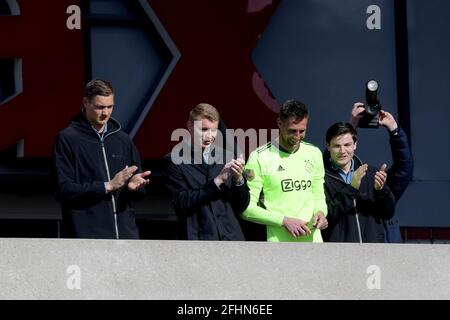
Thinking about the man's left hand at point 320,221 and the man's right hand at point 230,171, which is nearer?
the man's right hand at point 230,171

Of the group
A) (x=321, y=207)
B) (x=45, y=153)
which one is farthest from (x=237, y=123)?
(x=321, y=207)

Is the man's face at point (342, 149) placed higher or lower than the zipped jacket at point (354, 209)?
higher

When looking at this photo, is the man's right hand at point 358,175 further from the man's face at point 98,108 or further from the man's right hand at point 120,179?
the man's face at point 98,108

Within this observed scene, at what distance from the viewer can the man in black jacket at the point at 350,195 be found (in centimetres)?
1105

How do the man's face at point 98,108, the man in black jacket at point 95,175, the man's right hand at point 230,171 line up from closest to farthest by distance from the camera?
the man's right hand at point 230,171
the man in black jacket at point 95,175
the man's face at point 98,108

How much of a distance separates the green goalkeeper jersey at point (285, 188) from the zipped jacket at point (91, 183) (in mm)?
810

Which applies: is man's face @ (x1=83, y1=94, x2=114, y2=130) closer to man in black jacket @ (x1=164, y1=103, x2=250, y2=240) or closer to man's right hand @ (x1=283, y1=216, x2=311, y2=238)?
man in black jacket @ (x1=164, y1=103, x2=250, y2=240)

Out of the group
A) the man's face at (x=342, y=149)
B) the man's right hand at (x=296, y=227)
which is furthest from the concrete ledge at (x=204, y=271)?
the man's face at (x=342, y=149)

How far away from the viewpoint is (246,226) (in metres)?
11.2

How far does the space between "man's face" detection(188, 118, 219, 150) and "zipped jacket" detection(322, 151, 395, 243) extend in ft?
3.20

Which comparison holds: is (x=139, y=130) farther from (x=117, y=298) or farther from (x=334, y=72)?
(x=117, y=298)

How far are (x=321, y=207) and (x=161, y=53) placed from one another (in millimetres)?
3048

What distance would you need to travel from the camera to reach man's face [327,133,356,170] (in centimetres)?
1102
